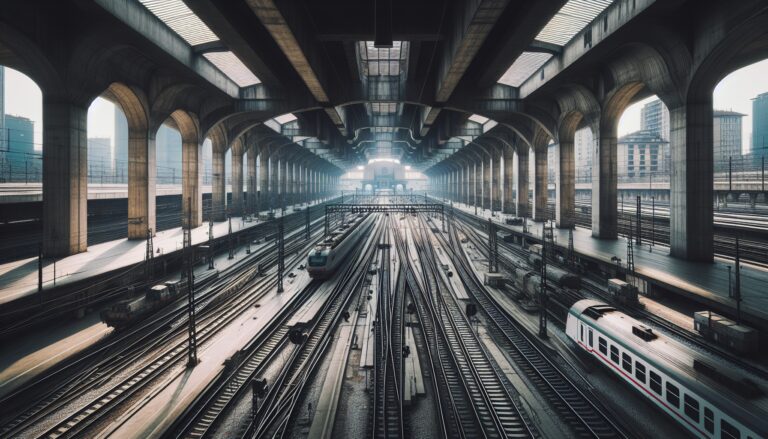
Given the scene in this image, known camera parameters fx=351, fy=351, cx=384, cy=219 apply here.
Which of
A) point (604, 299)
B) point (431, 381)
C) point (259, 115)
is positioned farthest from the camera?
point (259, 115)

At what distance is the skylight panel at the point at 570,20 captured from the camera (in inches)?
730

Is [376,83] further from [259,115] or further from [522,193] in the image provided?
[522,193]

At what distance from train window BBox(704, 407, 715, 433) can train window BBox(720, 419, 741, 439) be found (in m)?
0.22

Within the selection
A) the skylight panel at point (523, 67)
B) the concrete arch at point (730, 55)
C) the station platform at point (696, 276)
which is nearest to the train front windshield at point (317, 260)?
the station platform at point (696, 276)

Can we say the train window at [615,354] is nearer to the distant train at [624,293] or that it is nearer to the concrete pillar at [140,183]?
the distant train at [624,293]

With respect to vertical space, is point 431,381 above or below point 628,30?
below

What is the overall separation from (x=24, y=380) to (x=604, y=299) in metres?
26.3

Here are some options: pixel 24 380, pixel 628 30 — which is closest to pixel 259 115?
pixel 24 380

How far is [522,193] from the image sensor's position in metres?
48.5

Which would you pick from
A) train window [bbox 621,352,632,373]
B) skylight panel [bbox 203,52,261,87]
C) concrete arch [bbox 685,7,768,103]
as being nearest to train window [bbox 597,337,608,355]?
train window [bbox 621,352,632,373]

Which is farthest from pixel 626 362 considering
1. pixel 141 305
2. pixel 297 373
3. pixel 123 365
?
pixel 141 305

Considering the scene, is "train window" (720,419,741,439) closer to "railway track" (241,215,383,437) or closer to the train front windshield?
"railway track" (241,215,383,437)

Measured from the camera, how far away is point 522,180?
4856 cm

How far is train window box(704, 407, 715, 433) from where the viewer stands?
8.41 m
